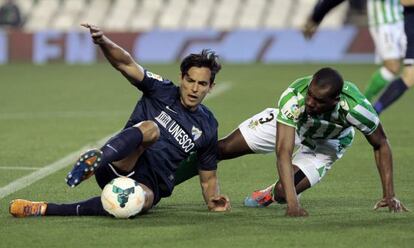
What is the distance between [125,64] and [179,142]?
0.64m

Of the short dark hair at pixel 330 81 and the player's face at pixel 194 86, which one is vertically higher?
the short dark hair at pixel 330 81

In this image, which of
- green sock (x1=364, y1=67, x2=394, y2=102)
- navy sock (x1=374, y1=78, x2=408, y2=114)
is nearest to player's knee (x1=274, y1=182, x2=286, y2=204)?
navy sock (x1=374, y1=78, x2=408, y2=114)

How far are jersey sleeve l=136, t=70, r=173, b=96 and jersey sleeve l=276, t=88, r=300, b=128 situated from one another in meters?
0.86

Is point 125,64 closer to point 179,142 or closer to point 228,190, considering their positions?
point 179,142

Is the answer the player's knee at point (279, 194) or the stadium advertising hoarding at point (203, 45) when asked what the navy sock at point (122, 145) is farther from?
the stadium advertising hoarding at point (203, 45)

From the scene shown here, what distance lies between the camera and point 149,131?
22.8 feet

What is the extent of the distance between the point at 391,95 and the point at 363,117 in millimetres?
5112

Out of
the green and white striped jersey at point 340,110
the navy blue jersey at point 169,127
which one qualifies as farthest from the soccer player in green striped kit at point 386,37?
the navy blue jersey at point 169,127

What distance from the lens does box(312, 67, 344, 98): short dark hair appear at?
6.77m

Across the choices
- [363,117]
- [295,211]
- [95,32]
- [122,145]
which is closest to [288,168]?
[295,211]

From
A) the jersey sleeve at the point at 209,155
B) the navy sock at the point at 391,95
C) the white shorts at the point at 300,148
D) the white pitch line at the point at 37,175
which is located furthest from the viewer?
the navy sock at the point at 391,95

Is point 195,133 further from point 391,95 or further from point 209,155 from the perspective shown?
point 391,95

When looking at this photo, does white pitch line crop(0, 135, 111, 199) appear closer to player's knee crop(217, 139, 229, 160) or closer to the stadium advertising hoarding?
player's knee crop(217, 139, 229, 160)

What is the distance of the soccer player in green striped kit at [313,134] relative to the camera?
6.90 metres
